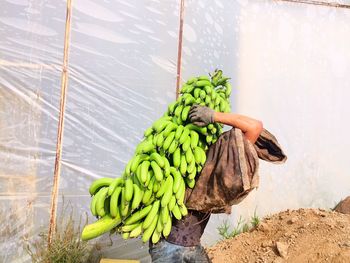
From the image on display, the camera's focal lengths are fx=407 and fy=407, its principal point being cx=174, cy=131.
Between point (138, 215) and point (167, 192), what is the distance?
7.9 inches

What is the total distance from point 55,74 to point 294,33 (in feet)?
9.57

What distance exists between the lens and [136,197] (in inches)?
78.2

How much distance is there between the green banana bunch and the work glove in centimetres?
12

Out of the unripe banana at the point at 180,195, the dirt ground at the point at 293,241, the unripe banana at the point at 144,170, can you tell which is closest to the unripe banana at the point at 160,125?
the unripe banana at the point at 144,170

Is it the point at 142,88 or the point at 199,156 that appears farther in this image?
the point at 142,88

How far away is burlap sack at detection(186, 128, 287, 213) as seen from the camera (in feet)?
6.45

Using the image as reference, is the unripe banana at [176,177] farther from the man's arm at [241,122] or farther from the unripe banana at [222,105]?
the unripe banana at [222,105]

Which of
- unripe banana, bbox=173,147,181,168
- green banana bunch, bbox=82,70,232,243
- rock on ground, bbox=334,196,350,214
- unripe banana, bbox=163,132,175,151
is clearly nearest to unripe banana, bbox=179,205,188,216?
green banana bunch, bbox=82,70,232,243

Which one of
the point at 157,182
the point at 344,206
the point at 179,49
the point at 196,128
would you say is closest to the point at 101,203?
the point at 157,182

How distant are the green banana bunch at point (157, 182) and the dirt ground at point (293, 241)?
2014mm

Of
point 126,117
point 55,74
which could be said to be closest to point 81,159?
point 126,117

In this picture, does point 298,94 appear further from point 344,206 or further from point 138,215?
point 138,215

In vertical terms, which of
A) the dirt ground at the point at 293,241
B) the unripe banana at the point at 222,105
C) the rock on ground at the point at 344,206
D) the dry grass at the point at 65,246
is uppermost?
the unripe banana at the point at 222,105

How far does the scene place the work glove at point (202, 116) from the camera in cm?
203
